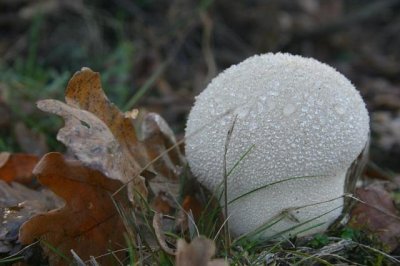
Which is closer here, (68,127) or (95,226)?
(68,127)

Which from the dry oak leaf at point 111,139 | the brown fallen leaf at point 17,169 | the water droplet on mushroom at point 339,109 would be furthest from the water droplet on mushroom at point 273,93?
the brown fallen leaf at point 17,169

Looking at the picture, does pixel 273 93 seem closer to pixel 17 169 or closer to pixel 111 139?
pixel 111 139

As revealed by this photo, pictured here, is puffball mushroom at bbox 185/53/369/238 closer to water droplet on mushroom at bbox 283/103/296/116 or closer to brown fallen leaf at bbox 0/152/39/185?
water droplet on mushroom at bbox 283/103/296/116

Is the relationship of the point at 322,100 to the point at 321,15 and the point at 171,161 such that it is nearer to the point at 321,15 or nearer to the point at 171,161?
the point at 171,161

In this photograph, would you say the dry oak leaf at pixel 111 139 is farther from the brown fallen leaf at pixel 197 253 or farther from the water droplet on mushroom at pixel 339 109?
the water droplet on mushroom at pixel 339 109

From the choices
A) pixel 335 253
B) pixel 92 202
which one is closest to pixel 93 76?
pixel 92 202

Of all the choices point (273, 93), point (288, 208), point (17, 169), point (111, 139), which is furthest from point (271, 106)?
point (17, 169)

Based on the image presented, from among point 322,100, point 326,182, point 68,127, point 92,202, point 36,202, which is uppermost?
point 322,100
